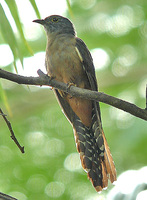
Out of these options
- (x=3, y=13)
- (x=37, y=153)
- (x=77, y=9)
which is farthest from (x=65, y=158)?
(x=3, y=13)

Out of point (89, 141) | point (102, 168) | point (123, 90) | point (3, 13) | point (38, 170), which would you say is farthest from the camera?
point (123, 90)

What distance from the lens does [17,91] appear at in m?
8.06

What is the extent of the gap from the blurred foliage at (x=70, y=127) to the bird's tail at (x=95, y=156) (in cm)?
256

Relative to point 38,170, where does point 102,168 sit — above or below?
below

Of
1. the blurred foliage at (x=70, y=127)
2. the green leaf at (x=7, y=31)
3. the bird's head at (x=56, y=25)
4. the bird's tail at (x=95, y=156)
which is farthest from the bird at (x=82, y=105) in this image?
the blurred foliage at (x=70, y=127)

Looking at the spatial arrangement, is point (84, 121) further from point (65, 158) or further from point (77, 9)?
point (77, 9)

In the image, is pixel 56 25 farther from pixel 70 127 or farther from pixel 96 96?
pixel 70 127

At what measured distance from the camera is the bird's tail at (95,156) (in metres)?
4.02

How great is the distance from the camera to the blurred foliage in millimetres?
7238

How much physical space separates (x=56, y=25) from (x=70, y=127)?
11.5 feet

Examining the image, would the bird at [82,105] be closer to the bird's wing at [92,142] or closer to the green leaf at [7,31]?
the bird's wing at [92,142]

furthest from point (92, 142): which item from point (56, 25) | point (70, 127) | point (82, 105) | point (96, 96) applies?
point (70, 127)

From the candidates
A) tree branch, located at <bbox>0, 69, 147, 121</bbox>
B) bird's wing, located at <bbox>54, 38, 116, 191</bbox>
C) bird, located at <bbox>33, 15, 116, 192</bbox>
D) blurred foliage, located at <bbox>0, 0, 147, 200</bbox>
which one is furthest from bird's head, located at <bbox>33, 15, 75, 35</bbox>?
tree branch, located at <bbox>0, 69, 147, 121</bbox>

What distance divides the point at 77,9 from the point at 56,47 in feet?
14.5
